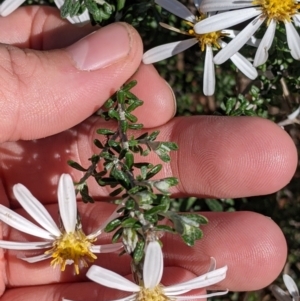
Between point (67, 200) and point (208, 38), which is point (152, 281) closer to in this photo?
point (67, 200)

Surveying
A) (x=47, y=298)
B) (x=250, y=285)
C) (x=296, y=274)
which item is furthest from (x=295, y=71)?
(x=47, y=298)

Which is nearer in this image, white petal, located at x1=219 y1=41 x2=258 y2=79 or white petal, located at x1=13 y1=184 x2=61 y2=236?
white petal, located at x1=13 y1=184 x2=61 y2=236

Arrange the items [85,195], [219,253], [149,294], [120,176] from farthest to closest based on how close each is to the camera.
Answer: [219,253]
[85,195]
[149,294]
[120,176]

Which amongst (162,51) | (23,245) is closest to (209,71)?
(162,51)

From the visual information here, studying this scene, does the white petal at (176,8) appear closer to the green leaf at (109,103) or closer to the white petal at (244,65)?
the white petal at (244,65)

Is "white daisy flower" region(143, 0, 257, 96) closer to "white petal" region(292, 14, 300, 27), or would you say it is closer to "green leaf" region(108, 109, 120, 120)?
"white petal" region(292, 14, 300, 27)

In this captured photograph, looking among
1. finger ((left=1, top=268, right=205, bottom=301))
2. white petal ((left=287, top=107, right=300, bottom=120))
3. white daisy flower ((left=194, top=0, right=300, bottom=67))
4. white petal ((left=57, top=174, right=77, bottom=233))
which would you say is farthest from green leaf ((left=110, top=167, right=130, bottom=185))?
white petal ((left=287, top=107, right=300, bottom=120))
